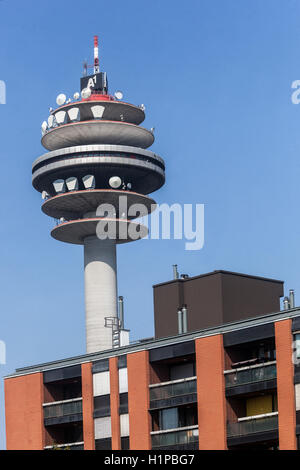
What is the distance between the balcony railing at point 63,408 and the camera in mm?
83812

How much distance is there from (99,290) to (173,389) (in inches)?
1806

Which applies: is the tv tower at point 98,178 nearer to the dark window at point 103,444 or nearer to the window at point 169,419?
the dark window at point 103,444

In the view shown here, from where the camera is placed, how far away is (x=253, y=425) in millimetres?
70938

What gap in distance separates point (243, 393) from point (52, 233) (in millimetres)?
58410

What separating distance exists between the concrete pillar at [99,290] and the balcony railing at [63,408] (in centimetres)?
3318

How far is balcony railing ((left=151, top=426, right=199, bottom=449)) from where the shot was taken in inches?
2936

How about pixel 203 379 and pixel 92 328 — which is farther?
pixel 92 328

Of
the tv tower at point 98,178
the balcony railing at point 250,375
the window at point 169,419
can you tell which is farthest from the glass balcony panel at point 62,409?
the tv tower at point 98,178

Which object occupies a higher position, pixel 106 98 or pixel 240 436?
pixel 106 98

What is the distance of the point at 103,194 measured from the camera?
121 m

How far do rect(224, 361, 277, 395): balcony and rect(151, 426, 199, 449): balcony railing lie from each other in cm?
440
